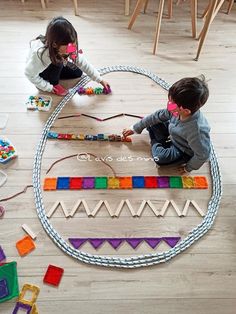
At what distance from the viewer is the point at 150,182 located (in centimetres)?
156

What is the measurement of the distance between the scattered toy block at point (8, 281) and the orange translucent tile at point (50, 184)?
0.37 meters

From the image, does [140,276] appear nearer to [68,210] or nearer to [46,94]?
[68,210]

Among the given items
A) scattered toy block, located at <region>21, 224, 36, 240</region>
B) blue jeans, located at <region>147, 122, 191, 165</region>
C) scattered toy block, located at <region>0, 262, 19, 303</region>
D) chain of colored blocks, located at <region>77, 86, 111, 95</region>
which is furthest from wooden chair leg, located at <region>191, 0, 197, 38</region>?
scattered toy block, located at <region>0, 262, 19, 303</region>

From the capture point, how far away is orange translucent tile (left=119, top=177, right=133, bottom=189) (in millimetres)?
1540

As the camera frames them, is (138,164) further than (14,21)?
No

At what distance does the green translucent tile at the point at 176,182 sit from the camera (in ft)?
5.09

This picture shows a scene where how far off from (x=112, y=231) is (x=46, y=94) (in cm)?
91

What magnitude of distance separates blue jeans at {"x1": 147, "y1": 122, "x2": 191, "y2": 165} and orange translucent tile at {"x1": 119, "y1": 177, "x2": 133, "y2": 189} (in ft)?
0.53

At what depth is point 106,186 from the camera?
154cm

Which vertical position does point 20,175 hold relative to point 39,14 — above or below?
below

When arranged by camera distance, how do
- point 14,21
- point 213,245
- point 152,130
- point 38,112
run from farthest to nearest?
point 14,21 < point 38,112 < point 152,130 < point 213,245

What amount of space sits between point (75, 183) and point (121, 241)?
348 mm

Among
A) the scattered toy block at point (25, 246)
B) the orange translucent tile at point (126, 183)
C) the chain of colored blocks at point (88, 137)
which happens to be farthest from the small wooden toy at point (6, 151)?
the orange translucent tile at point (126, 183)

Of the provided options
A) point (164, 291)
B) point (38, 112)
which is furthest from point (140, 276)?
point (38, 112)
